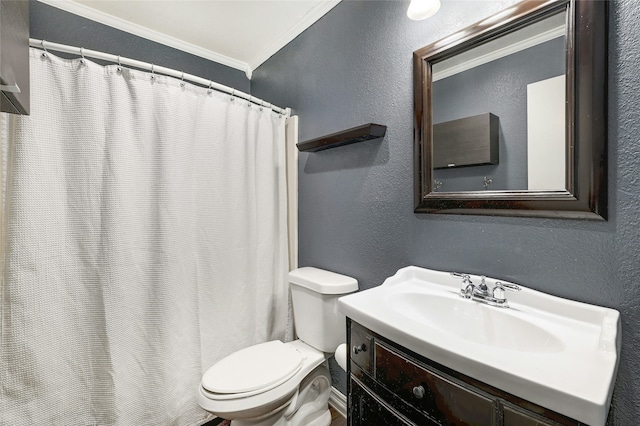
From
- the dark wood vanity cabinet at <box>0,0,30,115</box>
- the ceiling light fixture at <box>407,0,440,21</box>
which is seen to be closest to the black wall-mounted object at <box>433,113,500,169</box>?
the ceiling light fixture at <box>407,0,440,21</box>

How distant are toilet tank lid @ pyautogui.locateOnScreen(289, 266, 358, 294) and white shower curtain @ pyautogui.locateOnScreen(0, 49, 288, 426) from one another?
380 mm

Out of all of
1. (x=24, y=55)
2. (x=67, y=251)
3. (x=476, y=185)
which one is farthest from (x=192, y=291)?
(x=476, y=185)

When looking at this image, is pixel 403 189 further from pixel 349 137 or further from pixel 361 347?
pixel 361 347

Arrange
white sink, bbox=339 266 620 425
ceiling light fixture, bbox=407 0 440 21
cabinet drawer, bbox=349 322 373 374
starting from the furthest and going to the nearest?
1. ceiling light fixture, bbox=407 0 440 21
2. cabinet drawer, bbox=349 322 373 374
3. white sink, bbox=339 266 620 425

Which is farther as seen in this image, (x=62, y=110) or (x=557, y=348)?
(x=62, y=110)

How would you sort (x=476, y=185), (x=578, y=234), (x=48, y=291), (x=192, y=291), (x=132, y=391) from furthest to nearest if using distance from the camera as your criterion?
(x=192, y=291), (x=132, y=391), (x=48, y=291), (x=476, y=185), (x=578, y=234)

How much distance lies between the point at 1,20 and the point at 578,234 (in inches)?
64.7

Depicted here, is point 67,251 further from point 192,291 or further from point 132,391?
point 132,391

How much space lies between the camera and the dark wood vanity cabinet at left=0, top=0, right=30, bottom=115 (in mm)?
681

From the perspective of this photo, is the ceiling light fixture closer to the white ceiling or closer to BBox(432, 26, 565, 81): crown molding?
BBox(432, 26, 565, 81): crown molding

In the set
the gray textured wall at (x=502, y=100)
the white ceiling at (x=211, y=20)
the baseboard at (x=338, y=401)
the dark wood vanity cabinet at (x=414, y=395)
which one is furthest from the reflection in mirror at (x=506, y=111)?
the baseboard at (x=338, y=401)

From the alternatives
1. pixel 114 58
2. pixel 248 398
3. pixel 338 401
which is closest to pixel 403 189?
pixel 248 398

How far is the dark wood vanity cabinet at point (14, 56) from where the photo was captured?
681mm

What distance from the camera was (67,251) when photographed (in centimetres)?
126
